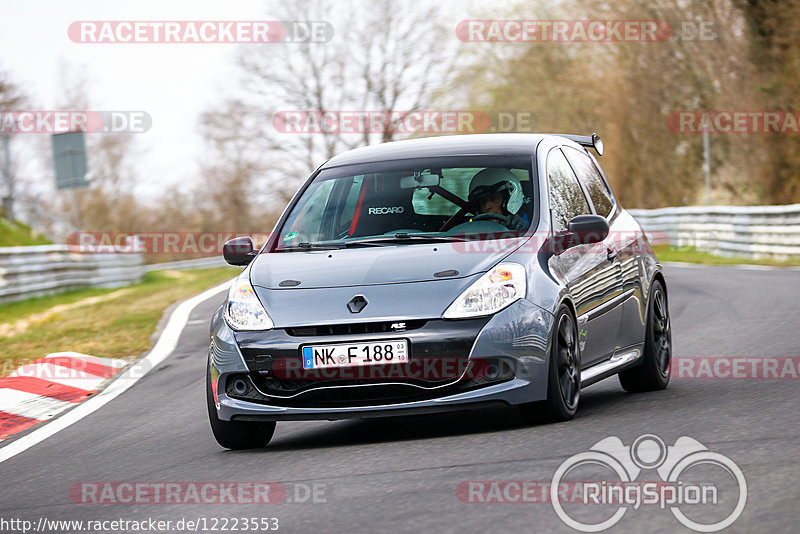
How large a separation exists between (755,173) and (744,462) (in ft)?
89.3

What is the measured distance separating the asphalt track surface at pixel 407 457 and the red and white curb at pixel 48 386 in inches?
19.2

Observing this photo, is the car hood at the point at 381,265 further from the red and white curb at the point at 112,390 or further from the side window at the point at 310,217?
the red and white curb at the point at 112,390

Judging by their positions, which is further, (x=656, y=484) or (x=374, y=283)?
(x=374, y=283)

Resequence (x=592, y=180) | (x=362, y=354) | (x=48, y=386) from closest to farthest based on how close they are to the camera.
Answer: (x=362, y=354)
(x=592, y=180)
(x=48, y=386)

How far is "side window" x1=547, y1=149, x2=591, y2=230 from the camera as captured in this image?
7375 millimetres

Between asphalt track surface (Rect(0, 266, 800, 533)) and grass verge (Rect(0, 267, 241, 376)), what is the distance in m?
4.18

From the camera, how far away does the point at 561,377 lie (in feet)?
21.9

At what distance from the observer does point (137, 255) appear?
33.4 m

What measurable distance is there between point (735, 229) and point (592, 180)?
20.0 metres

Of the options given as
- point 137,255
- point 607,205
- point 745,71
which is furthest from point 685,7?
point 607,205
